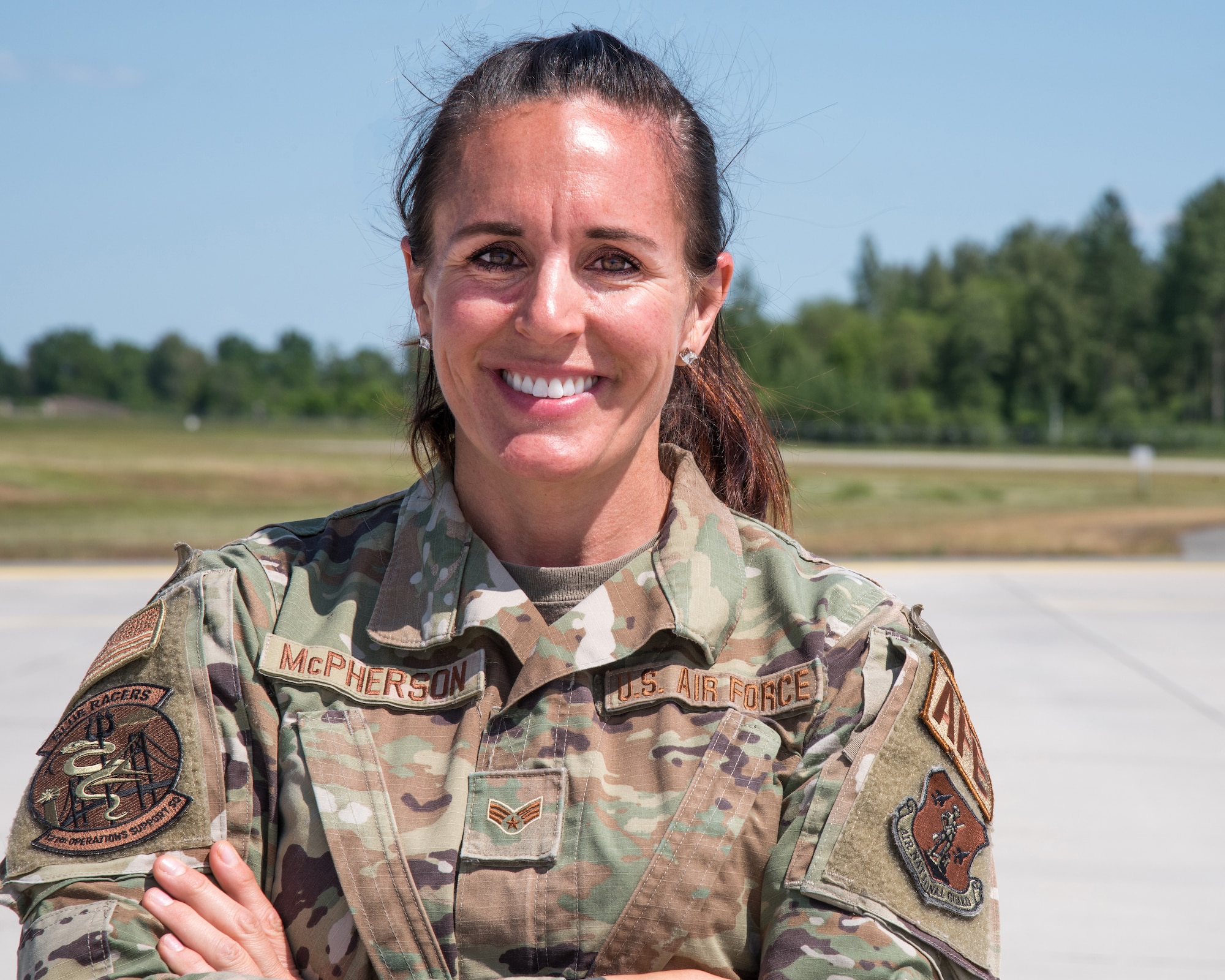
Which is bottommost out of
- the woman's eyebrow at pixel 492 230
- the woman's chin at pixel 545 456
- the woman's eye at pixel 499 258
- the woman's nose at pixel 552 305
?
the woman's chin at pixel 545 456

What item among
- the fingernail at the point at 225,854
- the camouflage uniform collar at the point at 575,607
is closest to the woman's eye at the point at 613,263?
the camouflage uniform collar at the point at 575,607

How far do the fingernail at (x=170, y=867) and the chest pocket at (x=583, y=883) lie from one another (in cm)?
35

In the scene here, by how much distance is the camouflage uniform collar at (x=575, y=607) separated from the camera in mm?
1645

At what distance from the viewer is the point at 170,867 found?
1.51 m

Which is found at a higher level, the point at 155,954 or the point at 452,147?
the point at 452,147

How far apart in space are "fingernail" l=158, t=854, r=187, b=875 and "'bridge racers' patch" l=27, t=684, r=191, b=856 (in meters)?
0.04

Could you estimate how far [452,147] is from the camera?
1.67m

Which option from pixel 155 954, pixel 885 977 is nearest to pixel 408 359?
pixel 155 954

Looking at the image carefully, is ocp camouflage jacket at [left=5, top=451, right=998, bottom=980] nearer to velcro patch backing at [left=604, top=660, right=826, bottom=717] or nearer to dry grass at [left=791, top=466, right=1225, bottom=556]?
velcro patch backing at [left=604, top=660, right=826, bottom=717]

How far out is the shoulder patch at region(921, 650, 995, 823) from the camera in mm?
1587

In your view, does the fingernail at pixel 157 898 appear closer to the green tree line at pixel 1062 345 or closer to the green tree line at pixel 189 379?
the green tree line at pixel 1062 345

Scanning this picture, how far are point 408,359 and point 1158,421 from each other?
222 ft

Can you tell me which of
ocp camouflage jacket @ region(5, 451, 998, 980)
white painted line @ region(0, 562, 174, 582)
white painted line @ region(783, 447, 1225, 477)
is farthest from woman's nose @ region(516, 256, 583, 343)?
white painted line @ region(783, 447, 1225, 477)

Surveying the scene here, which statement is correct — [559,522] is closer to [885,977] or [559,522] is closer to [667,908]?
[667,908]
